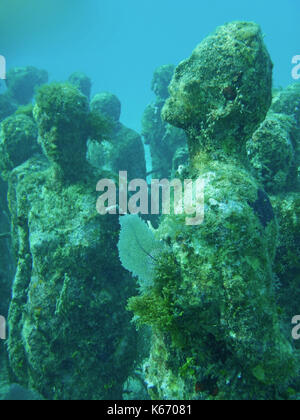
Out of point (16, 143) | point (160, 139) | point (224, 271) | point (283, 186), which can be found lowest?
point (224, 271)

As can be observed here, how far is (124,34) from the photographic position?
126 metres

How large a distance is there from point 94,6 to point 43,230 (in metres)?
97.5

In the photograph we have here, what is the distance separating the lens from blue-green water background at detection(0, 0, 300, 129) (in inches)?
2704

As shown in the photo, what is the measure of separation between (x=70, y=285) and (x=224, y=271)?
3.17 m

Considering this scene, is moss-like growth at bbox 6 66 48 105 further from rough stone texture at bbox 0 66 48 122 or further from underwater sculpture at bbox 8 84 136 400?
underwater sculpture at bbox 8 84 136 400

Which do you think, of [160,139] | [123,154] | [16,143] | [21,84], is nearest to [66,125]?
[16,143]

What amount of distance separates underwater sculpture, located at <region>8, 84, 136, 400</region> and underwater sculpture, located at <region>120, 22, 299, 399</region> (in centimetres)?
180

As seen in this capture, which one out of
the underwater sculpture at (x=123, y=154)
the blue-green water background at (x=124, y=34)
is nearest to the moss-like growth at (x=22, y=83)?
the underwater sculpture at (x=123, y=154)

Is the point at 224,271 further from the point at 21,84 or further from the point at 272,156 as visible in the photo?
the point at 21,84

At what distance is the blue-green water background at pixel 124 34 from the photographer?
225 ft

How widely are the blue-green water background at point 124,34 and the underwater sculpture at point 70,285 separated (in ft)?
→ 196

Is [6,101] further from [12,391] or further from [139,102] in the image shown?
[139,102]

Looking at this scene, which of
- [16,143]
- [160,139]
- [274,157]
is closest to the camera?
[274,157]

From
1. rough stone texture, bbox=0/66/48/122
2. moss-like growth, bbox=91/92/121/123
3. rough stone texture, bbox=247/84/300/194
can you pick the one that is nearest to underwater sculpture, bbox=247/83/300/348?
rough stone texture, bbox=247/84/300/194
